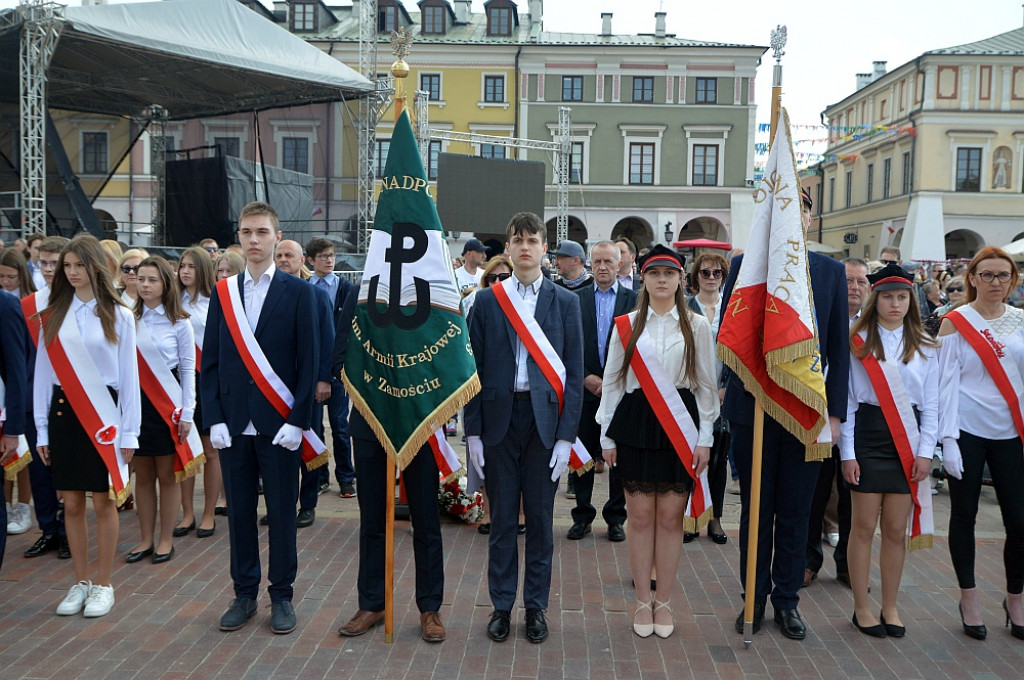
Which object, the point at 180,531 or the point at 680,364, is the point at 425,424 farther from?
the point at 180,531

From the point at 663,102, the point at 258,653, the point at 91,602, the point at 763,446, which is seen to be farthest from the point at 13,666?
the point at 663,102

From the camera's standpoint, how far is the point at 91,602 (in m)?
4.55

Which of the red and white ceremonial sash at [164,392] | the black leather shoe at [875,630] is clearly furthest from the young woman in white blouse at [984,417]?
the red and white ceremonial sash at [164,392]

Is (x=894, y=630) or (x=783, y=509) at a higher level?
(x=783, y=509)

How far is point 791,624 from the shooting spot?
441 centimetres

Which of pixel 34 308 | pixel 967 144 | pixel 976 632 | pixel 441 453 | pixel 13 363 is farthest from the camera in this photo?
pixel 967 144

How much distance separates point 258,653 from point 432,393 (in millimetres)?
1519

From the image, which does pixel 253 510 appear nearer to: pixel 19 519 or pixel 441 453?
pixel 441 453

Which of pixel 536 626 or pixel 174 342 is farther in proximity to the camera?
pixel 174 342

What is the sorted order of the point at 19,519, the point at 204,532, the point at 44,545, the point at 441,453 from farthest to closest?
the point at 19,519, the point at 204,532, the point at 44,545, the point at 441,453

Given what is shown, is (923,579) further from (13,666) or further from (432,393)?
(13,666)

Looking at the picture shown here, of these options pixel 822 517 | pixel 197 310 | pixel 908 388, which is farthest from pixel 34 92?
pixel 908 388

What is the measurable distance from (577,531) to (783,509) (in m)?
1.92

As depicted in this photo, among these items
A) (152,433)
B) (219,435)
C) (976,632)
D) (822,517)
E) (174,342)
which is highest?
(174,342)
